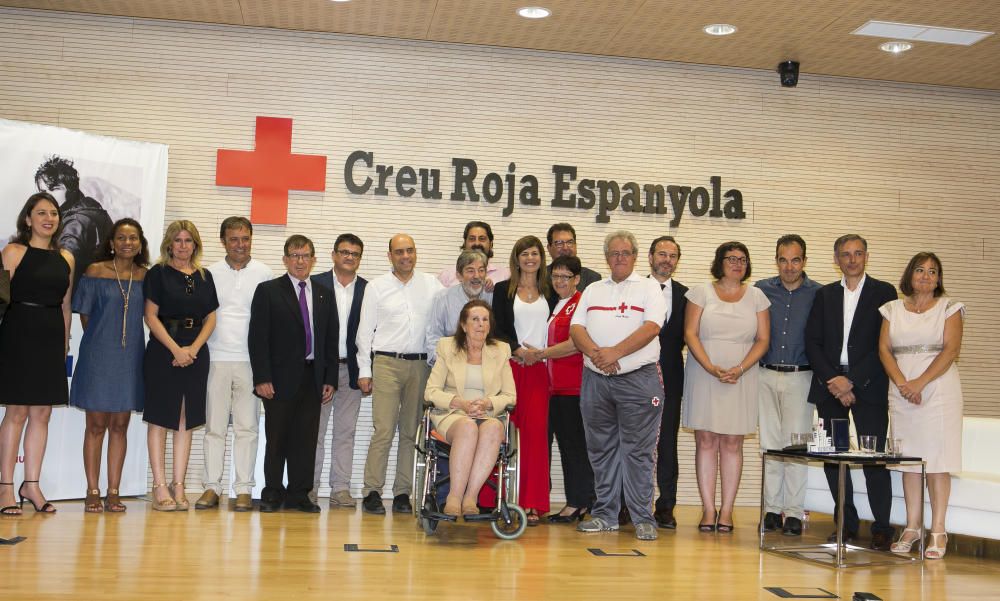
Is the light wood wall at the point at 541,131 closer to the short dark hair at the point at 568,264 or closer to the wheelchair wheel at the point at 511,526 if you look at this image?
the short dark hair at the point at 568,264

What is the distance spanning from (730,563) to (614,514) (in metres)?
0.85

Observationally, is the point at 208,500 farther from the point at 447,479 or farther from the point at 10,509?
the point at 447,479

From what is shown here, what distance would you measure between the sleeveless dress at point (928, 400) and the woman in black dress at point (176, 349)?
3.65m

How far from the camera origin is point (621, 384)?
4.89m

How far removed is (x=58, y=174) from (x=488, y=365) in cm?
287

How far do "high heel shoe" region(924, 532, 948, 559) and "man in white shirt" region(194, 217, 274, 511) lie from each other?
3.57m

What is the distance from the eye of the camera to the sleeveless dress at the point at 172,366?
17.3ft

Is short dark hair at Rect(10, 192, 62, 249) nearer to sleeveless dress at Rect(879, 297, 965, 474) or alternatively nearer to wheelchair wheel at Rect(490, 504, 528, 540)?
wheelchair wheel at Rect(490, 504, 528, 540)

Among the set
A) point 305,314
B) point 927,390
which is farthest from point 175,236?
point 927,390

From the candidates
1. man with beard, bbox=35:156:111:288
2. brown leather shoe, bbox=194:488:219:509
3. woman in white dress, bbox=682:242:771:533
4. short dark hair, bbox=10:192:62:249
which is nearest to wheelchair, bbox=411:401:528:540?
woman in white dress, bbox=682:242:771:533

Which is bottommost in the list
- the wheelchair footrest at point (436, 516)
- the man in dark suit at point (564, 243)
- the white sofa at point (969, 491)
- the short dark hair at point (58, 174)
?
the wheelchair footrest at point (436, 516)

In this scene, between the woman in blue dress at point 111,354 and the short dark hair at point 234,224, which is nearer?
the woman in blue dress at point 111,354

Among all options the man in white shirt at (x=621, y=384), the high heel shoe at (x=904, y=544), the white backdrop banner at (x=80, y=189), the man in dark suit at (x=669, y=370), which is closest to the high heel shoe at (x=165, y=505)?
the white backdrop banner at (x=80, y=189)

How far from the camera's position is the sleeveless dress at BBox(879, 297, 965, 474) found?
15.4 feet
